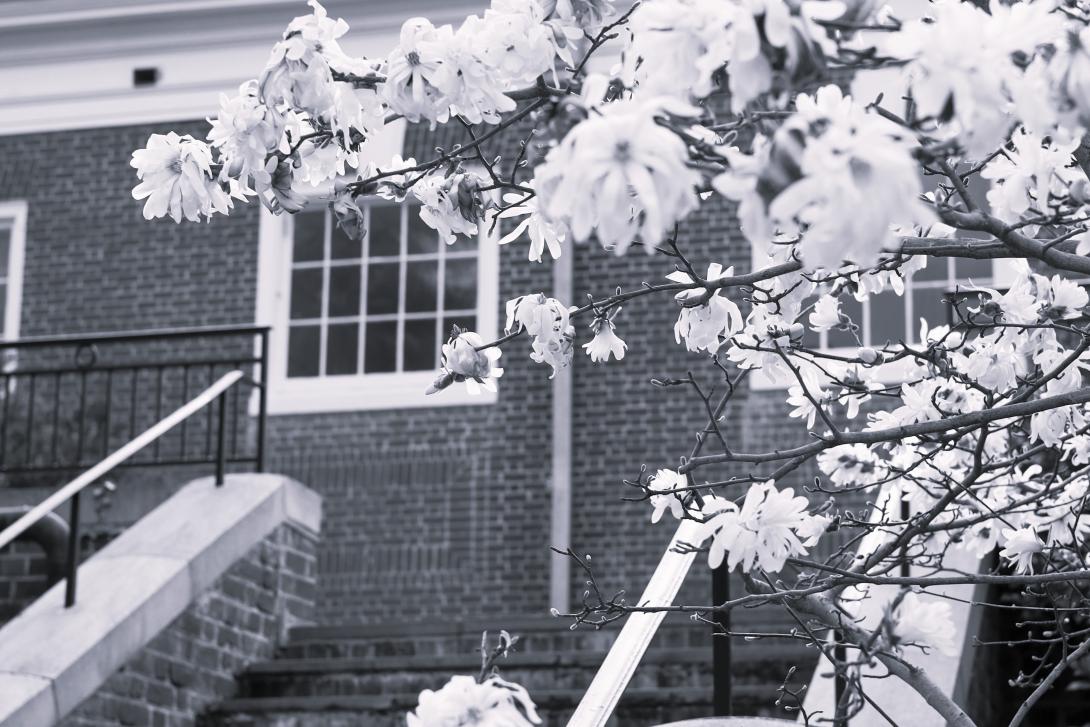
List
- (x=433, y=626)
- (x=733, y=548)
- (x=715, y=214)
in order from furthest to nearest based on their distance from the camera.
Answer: (x=715, y=214)
(x=433, y=626)
(x=733, y=548)

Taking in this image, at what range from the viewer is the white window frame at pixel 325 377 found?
10438 millimetres

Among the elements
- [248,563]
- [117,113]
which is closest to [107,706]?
[248,563]

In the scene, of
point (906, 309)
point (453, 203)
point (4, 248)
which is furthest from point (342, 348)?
point (453, 203)

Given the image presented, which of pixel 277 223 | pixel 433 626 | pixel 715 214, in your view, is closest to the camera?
pixel 433 626

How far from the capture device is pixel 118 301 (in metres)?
11.0

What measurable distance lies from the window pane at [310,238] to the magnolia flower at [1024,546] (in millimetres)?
7914

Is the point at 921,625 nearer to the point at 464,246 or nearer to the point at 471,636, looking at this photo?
the point at 471,636

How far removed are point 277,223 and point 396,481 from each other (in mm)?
1996

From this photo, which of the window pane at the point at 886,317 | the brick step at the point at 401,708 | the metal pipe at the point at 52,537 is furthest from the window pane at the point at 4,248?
the window pane at the point at 886,317

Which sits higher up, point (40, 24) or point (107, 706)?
point (40, 24)

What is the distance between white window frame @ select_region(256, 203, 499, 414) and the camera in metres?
10.4

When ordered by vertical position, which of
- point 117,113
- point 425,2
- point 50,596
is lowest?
point 50,596

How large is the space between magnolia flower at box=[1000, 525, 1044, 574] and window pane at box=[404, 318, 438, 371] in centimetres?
722

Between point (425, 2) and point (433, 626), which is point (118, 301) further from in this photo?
point (433, 626)
